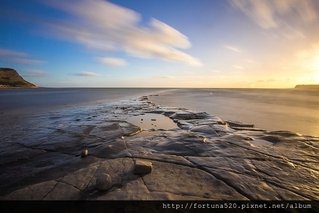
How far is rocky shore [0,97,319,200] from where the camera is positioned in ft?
14.3

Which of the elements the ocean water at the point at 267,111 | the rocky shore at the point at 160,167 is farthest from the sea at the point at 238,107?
the rocky shore at the point at 160,167

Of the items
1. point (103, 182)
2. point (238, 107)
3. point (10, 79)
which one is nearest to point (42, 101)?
point (238, 107)

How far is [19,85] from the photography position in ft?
473

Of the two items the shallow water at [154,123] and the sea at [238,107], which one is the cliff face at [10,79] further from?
the shallow water at [154,123]

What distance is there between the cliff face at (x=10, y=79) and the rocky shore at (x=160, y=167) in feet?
505

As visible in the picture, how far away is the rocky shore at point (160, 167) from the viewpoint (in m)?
4.34

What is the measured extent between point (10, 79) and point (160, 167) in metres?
174

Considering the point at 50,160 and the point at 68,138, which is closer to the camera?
the point at 50,160

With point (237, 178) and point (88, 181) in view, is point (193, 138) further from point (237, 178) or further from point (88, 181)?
point (88, 181)

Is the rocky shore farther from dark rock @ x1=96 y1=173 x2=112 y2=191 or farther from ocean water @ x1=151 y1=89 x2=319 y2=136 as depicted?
ocean water @ x1=151 y1=89 x2=319 y2=136

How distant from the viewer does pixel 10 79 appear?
5605 inches

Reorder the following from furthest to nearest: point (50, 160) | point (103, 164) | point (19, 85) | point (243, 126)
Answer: point (19, 85) < point (243, 126) < point (50, 160) < point (103, 164)
